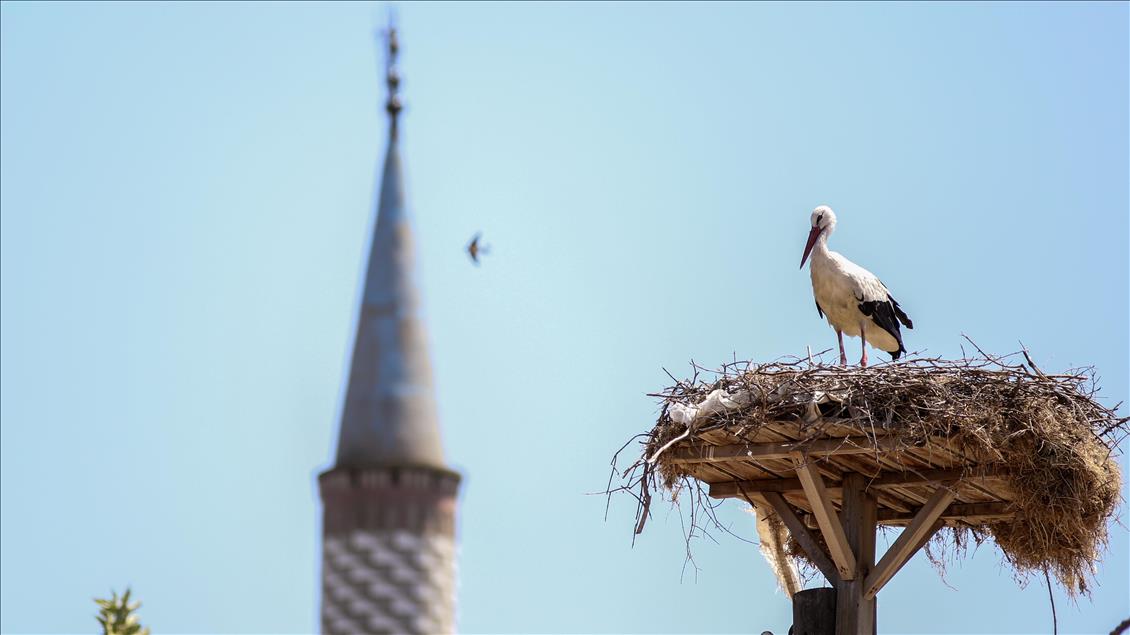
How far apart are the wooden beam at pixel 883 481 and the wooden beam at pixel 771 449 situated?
66cm

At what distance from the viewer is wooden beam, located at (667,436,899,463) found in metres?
15.4

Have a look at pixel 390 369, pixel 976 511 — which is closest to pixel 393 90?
pixel 390 369

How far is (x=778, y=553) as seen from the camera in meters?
17.8

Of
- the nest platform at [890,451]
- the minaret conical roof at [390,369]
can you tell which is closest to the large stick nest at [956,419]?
the nest platform at [890,451]

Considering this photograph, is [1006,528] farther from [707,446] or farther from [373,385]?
[373,385]

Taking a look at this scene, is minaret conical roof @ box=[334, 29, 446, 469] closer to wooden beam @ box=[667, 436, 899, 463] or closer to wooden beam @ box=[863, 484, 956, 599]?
wooden beam @ box=[667, 436, 899, 463]

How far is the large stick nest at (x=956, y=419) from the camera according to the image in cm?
1523

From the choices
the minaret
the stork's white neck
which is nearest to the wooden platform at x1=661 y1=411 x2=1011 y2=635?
the stork's white neck

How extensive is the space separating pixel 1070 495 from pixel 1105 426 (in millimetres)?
684

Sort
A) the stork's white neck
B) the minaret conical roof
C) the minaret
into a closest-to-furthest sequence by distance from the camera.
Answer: the minaret → the minaret conical roof → the stork's white neck

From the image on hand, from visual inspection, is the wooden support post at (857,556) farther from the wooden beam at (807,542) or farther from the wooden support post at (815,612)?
the wooden beam at (807,542)

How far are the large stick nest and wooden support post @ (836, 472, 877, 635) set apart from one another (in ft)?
3.38

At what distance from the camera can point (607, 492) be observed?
15484 mm

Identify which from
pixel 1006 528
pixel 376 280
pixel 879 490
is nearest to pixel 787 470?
pixel 879 490
